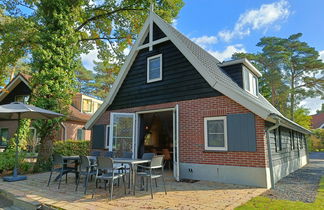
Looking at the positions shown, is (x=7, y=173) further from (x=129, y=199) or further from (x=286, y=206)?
(x=286, y=206)

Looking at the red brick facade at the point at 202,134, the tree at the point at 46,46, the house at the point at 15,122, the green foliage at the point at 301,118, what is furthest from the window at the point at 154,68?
the green foliage at the point at 301,118

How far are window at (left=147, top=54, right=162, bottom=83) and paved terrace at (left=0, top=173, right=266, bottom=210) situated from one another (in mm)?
4559

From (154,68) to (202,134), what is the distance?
3.77m

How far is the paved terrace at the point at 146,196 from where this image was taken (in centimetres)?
456

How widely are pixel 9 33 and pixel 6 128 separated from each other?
42.6 feet

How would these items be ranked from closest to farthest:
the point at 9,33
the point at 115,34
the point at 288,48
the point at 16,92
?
the point at 9,33 < the point at 115,34 < the point at 16,92 < the point at 288,48

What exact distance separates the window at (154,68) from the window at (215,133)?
9.84 ft

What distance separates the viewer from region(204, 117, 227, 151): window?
23.5 feet

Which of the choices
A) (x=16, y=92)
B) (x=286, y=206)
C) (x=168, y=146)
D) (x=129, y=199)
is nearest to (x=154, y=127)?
(x=168, y=146)

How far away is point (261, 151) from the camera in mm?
6402

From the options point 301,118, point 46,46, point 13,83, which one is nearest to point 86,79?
point 13,83

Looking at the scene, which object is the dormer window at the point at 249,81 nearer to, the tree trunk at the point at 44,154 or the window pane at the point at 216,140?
the window pane at the point at 216,140

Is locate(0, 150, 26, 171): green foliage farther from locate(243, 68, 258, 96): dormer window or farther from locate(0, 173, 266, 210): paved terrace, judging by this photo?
locate(243, 68, 258, 96): dormer window

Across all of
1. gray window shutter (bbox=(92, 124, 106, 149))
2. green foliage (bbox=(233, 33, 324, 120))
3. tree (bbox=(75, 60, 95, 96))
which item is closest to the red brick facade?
gray window shutter (bbox=(92, 124, 106, 149))
